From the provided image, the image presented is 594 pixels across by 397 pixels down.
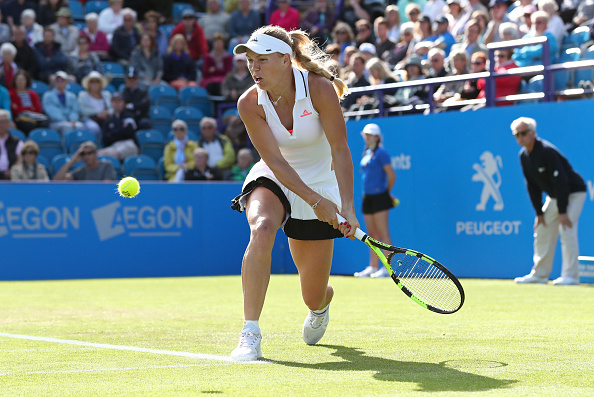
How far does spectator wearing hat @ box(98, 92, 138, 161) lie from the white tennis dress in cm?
1080

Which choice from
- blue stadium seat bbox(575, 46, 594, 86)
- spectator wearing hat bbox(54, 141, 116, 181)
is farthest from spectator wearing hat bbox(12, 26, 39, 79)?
blue stadium seat bbox(575, 46, 594, 86)

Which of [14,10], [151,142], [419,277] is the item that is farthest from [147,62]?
[419,277]

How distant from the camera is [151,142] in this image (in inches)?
653

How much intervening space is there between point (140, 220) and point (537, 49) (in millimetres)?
6255

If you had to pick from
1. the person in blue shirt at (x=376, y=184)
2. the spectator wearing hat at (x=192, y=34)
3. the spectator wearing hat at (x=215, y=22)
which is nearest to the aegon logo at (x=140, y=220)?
the person in blue shirt at (x=376, y=184)

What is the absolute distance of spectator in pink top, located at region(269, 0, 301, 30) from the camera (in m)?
18.0

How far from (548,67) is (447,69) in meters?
2.33

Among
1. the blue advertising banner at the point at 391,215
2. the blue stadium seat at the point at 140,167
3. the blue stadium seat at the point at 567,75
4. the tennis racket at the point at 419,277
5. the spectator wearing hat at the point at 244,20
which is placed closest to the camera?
the tennis racket at the point at 419,277

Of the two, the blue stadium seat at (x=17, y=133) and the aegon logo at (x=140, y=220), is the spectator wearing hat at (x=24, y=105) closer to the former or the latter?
the blue stadium seat at (x=17, y=133)

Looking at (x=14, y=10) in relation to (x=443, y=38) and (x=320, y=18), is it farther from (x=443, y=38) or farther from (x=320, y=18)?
(x=443, y=38)

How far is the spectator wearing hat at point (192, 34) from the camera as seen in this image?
18.7 metres

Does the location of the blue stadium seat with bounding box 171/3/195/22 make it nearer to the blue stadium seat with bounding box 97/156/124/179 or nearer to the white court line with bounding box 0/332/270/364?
the blue stadium seat with bounding box 97/156/124/179

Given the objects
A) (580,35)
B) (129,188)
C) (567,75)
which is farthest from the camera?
(580,35)

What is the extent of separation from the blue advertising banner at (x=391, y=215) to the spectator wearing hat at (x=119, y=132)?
1644mm
